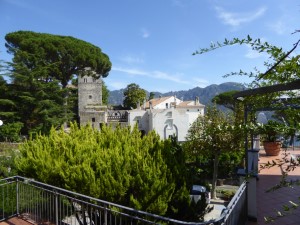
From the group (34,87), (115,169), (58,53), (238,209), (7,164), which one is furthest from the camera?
(58,53)

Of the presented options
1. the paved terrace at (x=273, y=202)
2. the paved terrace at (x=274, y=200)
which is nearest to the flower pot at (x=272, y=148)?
the paved terrace at (x=274, y=200)

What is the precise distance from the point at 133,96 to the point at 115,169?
45.4 meters

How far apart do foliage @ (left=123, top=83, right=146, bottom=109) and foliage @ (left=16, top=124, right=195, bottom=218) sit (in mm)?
43042

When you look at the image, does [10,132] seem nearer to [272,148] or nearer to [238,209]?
[272,148]

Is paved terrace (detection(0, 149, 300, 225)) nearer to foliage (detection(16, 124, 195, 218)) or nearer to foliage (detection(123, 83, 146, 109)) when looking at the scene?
foliage (detection(16, 124, 195, 218))

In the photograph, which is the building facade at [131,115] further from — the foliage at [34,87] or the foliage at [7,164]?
the foliage at [7,164]

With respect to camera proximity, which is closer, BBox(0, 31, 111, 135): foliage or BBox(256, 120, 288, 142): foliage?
BBox(256, 120, 288, 142): foliage

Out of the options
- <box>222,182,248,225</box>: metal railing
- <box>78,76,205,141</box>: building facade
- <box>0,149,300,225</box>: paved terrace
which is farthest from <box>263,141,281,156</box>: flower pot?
<box>78,76,205,141</box>: building facade

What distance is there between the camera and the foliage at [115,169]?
4.96m

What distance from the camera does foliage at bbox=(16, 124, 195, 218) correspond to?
4957 millimetres

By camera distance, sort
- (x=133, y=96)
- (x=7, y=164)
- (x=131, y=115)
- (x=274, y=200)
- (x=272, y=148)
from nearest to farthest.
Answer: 1. (x=274, y=200)
2. (x=7, y=164)
3. (x=272, y=148)
4. (x=131, y=115)
5. (x=133, y=96)

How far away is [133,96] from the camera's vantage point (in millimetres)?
50406

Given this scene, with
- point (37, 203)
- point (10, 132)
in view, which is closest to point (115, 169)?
point (37, 203)

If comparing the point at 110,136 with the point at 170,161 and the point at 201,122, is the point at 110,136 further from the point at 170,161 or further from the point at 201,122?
the point at 201,122
